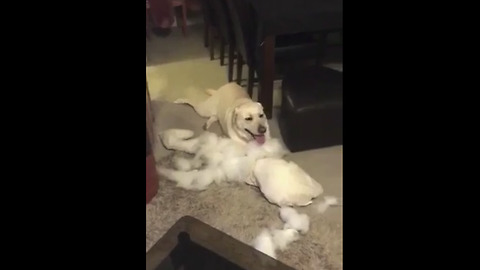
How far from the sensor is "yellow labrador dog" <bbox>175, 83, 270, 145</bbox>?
5.76 feet

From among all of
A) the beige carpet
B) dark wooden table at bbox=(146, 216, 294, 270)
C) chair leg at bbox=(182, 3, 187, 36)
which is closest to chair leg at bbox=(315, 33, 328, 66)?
the beige carpet

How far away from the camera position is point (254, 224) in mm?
1490

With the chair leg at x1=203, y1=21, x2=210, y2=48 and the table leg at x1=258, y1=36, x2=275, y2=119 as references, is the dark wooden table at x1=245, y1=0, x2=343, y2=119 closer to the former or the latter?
the table leg at x1=258, y1=36, x2=275, y2=119

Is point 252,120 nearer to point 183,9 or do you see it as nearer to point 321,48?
point 321,48

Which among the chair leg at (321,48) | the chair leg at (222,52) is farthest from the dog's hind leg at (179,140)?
the chair leg at (321,48)

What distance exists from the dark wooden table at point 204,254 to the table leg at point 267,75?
2.68ft

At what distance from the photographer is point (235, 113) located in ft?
5.86

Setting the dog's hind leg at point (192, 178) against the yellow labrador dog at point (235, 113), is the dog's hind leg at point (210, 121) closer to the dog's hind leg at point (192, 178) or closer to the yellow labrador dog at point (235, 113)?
Result: the yellow labrador dog at point (235, 113)

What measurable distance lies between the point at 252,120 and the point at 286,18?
1.24 feet

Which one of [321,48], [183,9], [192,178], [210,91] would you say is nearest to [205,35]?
[183,9]

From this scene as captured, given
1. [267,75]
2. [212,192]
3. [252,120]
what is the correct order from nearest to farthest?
[212,192], [252,120], [267,75]

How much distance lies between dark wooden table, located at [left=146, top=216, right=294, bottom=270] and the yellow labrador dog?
0.61 m

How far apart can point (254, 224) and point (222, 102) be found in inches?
23.6

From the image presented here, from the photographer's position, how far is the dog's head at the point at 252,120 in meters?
1.75
